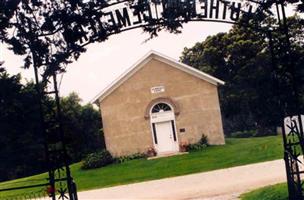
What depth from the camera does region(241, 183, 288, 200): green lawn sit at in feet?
37.0

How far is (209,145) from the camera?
30.4 metres

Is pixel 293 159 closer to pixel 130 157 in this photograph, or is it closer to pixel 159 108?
pixel 130 157

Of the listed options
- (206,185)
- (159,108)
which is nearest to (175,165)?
(206,185)

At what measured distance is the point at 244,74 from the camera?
42562 millimetres

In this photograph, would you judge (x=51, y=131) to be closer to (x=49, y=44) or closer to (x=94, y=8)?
(x=49, y=44)

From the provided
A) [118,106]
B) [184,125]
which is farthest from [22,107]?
[184,125]

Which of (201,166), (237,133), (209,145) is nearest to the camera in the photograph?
(201,166)

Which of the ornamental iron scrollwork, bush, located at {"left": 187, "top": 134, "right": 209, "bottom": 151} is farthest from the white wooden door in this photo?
the ornamental iron scrollwork

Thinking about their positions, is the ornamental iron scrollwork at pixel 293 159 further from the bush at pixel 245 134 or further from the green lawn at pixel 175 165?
the bush at pixel 245 134

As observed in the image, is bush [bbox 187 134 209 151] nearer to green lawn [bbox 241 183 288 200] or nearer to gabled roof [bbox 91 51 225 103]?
gabled roof [bbox 91 51 225 103]

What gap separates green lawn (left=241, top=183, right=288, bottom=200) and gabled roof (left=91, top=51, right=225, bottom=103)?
1870cm

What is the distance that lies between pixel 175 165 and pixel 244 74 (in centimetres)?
2078

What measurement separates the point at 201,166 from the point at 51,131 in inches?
490

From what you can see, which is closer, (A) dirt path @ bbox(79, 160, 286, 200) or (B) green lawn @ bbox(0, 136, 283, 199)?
(A) dirt path @ bbox(79, 160, 286, 200)
